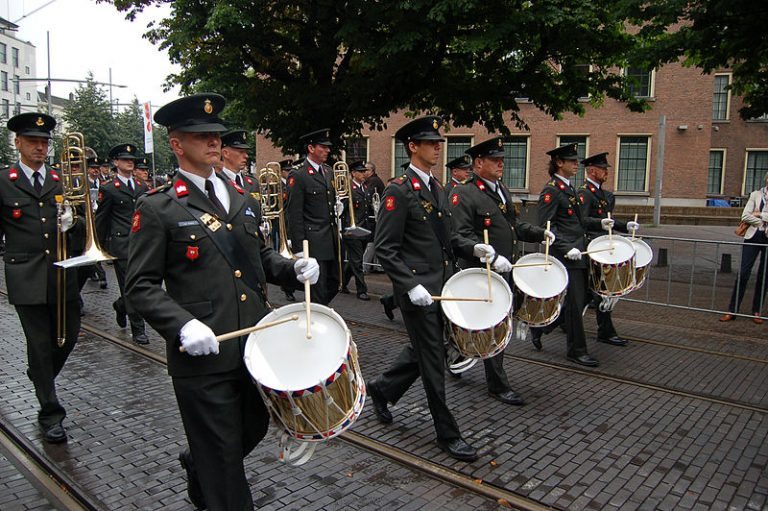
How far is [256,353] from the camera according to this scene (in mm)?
2895

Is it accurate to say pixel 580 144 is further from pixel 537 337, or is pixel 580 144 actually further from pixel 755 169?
pixel 537 337

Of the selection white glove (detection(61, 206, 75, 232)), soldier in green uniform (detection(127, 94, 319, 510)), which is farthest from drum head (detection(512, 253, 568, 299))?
white glove (detection(61, 206, 75, 232))

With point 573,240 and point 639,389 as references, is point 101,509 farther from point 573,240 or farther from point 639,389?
point 573,240

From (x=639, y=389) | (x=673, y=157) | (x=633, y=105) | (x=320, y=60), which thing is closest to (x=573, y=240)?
(x=639, y=389)

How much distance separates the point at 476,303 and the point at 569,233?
3.05 m

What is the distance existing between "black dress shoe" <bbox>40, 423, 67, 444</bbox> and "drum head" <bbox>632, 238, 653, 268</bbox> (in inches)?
240

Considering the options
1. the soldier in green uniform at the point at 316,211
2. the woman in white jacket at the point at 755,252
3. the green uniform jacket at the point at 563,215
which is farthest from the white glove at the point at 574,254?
the woman in white jacket at the point at 755,252

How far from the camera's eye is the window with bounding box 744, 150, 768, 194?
3297cm

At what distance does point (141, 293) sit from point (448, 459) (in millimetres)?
2681

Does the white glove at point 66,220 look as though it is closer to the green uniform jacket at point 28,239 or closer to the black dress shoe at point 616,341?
the green uniform jacket at point 28,239

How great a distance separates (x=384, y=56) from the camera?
11.9 m

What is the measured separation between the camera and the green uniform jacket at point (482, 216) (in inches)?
219

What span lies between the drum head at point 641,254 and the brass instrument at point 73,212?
580 cm

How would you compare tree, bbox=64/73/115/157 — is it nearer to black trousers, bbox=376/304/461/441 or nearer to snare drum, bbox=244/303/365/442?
black trousers, bbox=376/304/461/441
